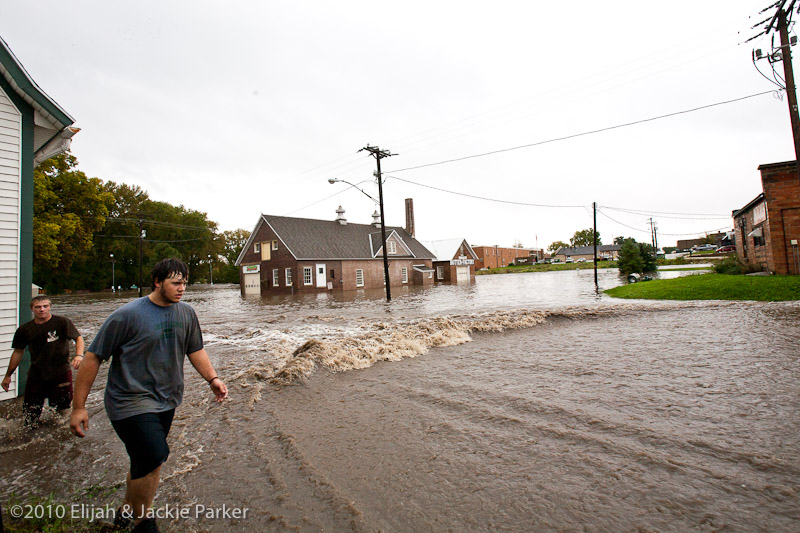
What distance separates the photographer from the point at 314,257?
1468 inches

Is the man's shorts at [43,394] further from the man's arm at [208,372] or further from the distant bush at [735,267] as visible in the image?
the distant bush at [735,267]

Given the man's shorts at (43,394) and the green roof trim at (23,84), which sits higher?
the green roof trim at (23,84)

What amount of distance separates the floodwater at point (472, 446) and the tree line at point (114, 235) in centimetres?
2788

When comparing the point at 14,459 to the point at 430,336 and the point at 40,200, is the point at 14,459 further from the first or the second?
the point at 40,200

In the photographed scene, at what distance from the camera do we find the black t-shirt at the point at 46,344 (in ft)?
16.4

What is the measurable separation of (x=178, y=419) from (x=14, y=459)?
157cm

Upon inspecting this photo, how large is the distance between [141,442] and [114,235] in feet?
244

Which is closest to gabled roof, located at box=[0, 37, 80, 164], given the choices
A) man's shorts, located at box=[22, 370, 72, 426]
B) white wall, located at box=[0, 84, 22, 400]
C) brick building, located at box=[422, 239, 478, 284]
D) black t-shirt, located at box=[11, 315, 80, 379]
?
white wall, located at box=[0, 84, 22, 400]

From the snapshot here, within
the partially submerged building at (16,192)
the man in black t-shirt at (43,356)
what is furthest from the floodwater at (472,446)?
the partially submerged building at (16,192)

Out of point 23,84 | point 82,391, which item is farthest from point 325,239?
point 82,391

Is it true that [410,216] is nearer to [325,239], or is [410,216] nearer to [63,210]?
[325,239]

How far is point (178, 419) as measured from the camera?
5.22 meters

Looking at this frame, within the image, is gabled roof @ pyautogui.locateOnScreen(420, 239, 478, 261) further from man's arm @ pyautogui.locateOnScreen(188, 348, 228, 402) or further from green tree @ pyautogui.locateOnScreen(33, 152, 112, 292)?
man's arm @ pyautogui.locateOnScreen(188, 348, 228, 402)

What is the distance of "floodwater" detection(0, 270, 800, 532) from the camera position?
2.96 metres
